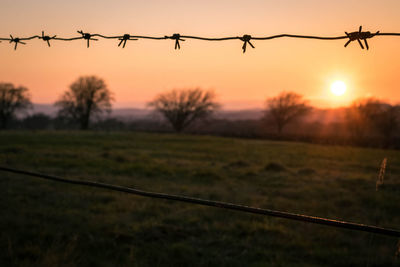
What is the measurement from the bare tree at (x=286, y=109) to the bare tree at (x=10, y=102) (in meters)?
50.7

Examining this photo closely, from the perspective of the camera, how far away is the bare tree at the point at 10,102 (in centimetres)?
5616

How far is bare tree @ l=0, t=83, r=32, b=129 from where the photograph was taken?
56.2m

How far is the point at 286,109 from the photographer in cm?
6122

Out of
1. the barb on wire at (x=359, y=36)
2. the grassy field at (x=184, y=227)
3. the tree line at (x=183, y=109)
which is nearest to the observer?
the barb on wire at (x=359, y=36)

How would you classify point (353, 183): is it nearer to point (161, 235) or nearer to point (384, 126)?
point (161, 235)

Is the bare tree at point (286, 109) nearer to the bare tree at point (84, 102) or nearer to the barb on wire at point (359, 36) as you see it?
the bare tree at point (84, 102)

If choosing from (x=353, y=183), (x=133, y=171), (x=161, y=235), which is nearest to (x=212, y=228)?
(x=161, y=235)

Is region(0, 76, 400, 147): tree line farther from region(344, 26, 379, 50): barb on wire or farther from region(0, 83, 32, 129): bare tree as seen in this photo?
region(344, 26, 379, 50): barb on wire

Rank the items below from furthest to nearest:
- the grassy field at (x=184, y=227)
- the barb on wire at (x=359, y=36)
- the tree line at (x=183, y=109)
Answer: the tree line at (x=183, y=109) < the grassy field at (x=184, y=227) < the barb on wire at (x=359, y=36)

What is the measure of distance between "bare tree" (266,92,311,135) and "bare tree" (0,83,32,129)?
5075 centimetres

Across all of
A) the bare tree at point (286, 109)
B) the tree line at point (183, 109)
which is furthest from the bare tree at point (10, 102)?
the bare tree at point (286, 109)

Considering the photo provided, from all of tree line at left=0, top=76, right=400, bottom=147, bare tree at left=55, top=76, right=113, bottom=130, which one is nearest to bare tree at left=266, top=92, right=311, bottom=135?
tree line at left=0, top=76, right=400, bottom=147

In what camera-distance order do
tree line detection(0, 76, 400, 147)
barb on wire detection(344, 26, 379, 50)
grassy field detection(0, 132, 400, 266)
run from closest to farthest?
barb on wire detection(344, 26, 379, 50) → grassy field detection(0, 132, 400, 266) → tree line detection(0, 76, 400, 147)

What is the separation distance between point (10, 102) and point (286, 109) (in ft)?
187
